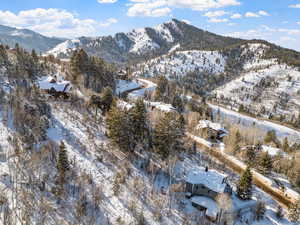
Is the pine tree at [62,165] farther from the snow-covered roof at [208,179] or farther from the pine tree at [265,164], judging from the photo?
the pine tree at [265,164]

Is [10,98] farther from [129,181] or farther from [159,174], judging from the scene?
[159,174]

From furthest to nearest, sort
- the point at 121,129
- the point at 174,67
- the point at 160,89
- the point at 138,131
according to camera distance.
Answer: the point at 174,67 → the point at 160,89 → the point at 138,131 → the point at 121,129

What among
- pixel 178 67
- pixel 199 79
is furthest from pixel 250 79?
pixel 178 67

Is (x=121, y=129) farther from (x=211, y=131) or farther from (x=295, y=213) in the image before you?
(x=211, y=131)

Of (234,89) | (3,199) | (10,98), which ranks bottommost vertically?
(234,89)

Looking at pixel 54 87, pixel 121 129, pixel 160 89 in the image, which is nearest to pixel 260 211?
pixel 121 129

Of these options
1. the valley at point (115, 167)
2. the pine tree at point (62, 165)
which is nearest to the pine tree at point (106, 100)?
the valley at point (115, 167)

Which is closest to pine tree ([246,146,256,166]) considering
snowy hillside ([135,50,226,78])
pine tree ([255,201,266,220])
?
pine tree ([255,201,266,220])
